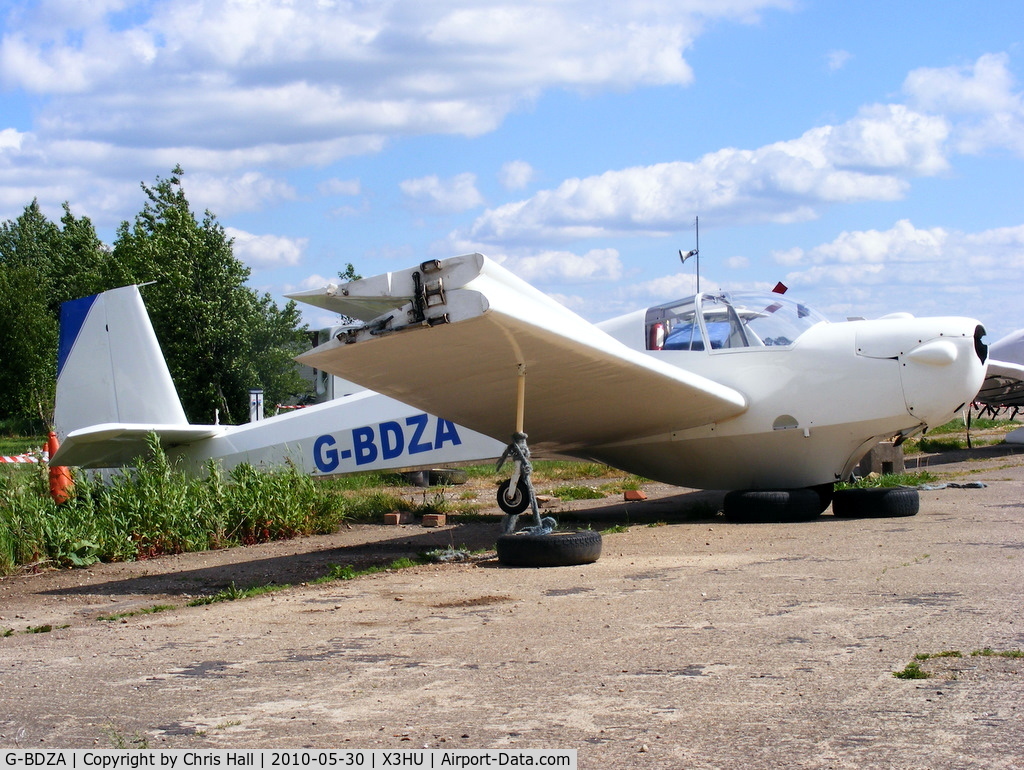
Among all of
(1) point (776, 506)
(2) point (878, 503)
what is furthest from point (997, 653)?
(2) point (878, 503)

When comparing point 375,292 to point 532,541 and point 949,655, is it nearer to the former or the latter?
point 532,541

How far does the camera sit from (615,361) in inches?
305

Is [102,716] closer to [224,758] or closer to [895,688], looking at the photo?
[224,758]

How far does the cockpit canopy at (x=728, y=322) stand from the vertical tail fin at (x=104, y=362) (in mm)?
5471

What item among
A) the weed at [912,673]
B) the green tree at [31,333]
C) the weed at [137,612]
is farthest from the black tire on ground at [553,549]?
the green tree at [31,333]

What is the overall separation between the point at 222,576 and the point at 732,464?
5.28 m

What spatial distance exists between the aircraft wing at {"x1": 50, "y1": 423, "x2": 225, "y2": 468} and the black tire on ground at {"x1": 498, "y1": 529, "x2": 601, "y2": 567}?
456 centimetres

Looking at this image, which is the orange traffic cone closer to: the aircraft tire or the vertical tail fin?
the vertical tail fin

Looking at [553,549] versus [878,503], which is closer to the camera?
[553,549]

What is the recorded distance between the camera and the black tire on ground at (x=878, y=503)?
925 cm

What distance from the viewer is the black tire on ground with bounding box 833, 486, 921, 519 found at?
925 centimetres

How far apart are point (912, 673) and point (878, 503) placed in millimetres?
6148

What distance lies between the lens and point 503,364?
287 inches

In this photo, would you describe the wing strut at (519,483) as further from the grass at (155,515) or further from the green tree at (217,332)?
the green tree at (217,332)
